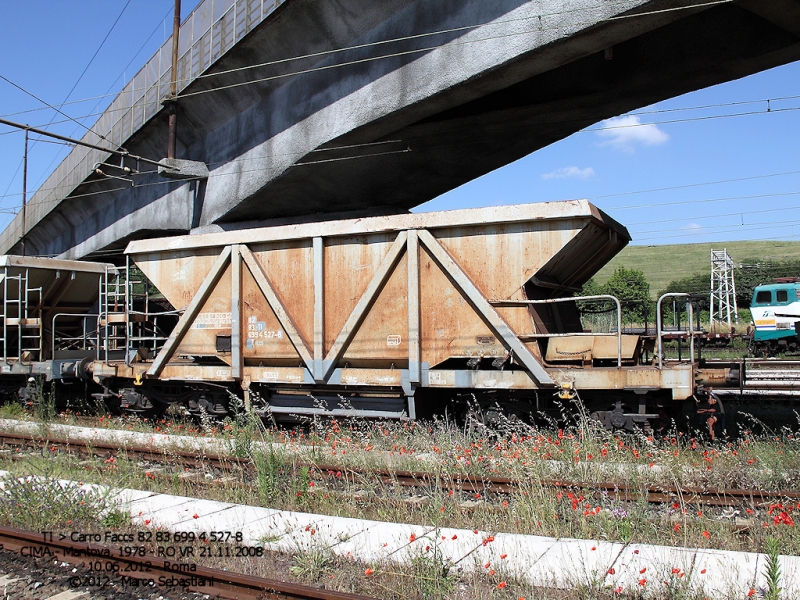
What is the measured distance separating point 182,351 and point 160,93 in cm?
1015

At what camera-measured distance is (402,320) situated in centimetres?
960

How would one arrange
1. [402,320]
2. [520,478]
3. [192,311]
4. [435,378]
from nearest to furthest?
[520,478] → [435,378] → [402,320] → [192,311]

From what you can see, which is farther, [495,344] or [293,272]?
[293,272]

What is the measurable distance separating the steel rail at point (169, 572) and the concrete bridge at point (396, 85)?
28.2ft

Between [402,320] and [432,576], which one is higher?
[402,320]

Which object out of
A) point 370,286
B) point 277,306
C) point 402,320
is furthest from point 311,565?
point 277,306

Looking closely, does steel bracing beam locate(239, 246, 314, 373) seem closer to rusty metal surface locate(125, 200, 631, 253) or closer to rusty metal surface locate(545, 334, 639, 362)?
rusty metal surface locate(125, 200, 631, 253)

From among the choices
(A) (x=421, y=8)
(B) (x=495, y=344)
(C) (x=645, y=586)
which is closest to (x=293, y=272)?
(B) (x=495, y=344)

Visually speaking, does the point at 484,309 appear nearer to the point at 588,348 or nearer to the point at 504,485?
the point at 588,348

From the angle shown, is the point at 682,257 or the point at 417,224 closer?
the point at 417,224

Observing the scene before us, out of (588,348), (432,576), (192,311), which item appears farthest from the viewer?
(192,311)

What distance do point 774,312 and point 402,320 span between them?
26.7 meters

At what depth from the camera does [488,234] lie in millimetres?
9031

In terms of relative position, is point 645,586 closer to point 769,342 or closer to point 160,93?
point 160,93
